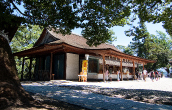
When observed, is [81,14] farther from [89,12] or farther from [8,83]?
[8,83]

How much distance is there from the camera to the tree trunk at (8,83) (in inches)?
100

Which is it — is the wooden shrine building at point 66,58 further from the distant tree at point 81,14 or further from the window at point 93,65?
the distant tree at point 81,14

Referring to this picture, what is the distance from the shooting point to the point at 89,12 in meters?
6.52

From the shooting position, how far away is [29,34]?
24.6 m

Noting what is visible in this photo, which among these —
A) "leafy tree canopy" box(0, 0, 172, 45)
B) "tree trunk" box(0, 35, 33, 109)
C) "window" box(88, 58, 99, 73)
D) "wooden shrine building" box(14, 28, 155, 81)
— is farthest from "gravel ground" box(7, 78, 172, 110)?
"window" box(88, 58, 99, 73)

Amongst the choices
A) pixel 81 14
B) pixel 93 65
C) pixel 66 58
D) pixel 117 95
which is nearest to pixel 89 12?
pixel 81 14

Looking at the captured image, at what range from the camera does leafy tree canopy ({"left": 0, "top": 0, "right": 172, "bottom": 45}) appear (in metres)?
5.08

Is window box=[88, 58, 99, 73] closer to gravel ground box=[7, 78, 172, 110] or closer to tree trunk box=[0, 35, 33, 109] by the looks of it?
gravel ground box=[7, 78, 172, 110]

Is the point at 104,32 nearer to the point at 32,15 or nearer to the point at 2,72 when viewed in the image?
the point at 32,15

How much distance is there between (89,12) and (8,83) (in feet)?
16.5

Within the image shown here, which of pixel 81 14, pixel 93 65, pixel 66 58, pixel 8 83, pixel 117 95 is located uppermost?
pixel 81 14

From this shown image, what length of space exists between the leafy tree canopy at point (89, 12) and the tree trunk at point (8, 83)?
2.65 m

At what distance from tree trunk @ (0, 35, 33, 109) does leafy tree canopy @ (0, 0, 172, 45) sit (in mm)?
2654

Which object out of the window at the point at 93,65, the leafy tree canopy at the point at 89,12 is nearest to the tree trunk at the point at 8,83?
the leafy tree canopy at the point at 89,12
